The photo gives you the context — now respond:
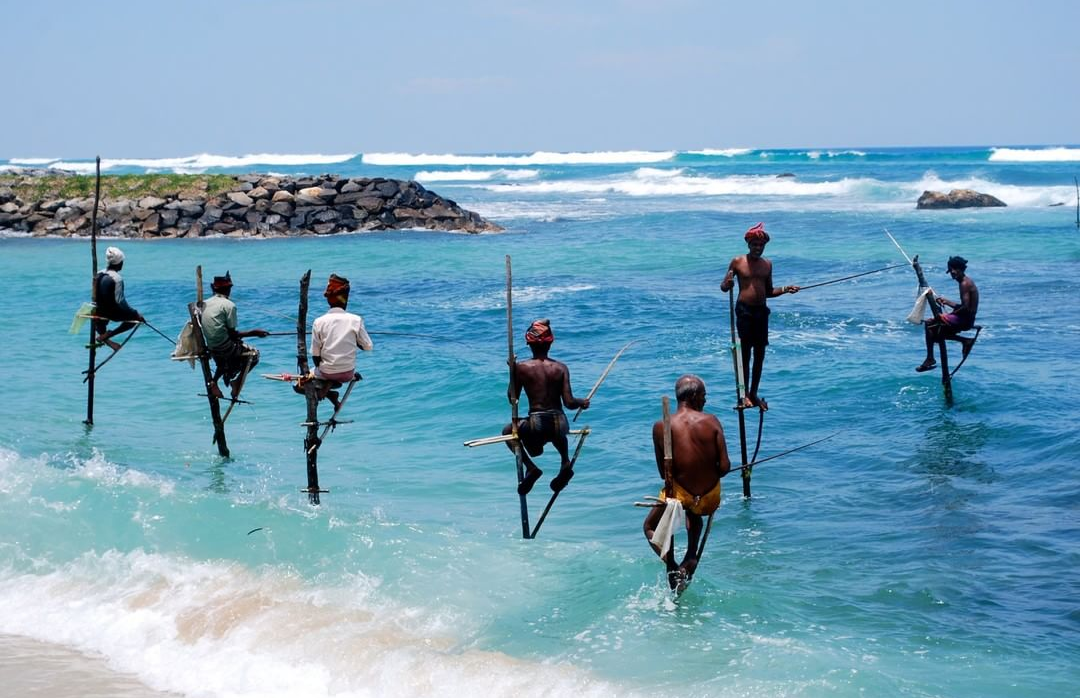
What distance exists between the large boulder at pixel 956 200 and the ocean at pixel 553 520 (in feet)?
74.1

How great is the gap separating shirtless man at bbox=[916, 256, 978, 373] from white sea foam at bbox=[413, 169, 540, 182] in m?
84.3

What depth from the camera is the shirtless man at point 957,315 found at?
15.5 meters

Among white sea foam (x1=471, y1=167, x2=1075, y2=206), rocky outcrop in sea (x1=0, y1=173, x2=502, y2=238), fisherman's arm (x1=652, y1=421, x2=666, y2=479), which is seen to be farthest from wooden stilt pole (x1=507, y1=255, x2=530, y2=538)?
white sea foam (x1=471, y1=167, x2=1075, y2=206)

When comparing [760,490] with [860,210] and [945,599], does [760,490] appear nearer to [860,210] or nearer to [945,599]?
[945,599]

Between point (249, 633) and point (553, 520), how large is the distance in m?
4.07

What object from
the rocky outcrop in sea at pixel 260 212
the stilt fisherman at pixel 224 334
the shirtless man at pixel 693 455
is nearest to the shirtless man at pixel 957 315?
the shirtless man at pixel 693 455

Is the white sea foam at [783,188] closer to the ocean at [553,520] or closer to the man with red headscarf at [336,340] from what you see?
the ocean at [553,520]

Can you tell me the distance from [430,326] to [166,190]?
76.7 ft

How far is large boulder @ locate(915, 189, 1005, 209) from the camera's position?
4997 centimetres

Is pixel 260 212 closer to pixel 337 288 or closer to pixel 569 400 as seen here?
pixel 337 288

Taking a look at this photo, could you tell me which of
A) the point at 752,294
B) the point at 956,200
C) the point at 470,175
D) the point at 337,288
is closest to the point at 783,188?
the point at 956,200

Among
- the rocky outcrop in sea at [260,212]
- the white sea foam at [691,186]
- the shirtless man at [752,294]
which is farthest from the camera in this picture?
the white sea foam at [691,186]

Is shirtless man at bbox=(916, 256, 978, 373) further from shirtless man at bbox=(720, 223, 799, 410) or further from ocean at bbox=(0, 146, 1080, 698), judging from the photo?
shirtless man at bbox=(720, 223, 799, 410)

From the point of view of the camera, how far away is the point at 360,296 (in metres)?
29.6
